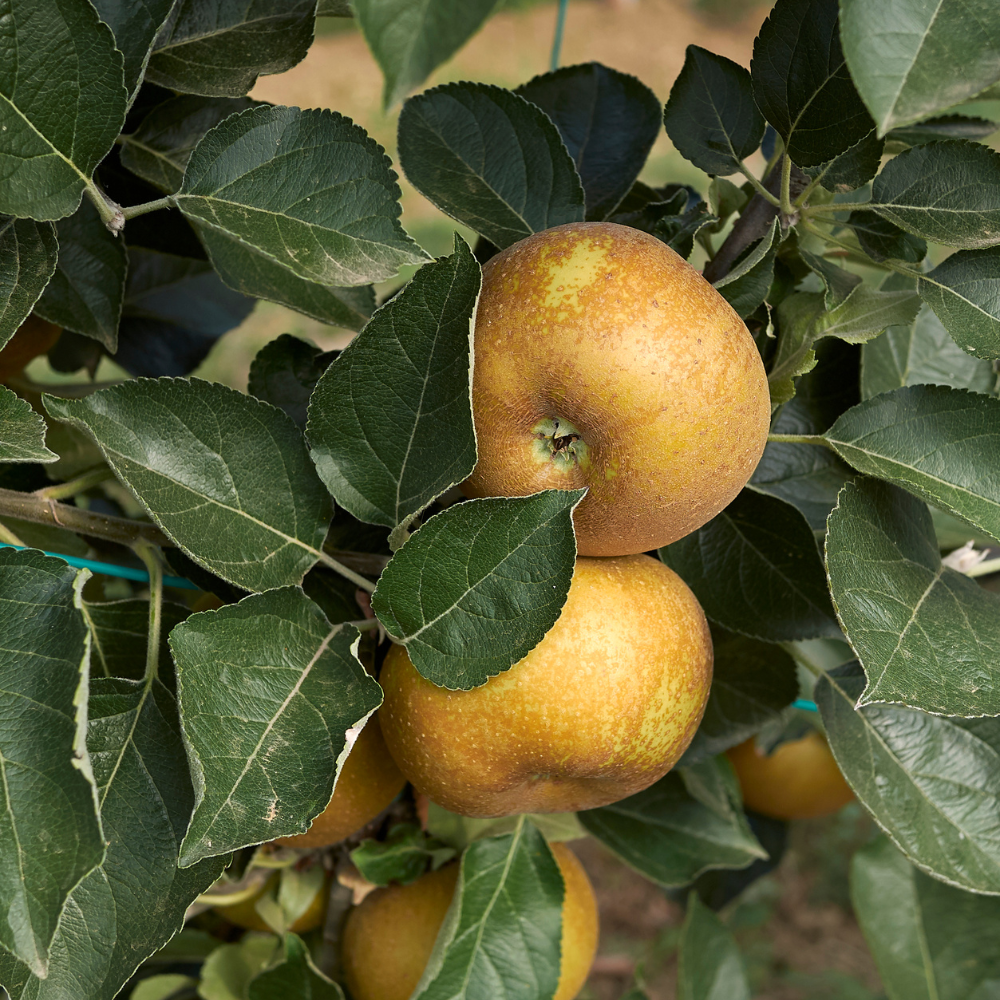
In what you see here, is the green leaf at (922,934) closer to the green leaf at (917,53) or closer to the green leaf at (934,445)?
the green leaf at (934,445)

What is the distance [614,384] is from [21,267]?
0.34 m

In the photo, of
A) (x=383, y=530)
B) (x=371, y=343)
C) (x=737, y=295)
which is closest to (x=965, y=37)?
(x=737, y=295)

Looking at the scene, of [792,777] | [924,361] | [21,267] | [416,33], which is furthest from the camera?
[792,777]

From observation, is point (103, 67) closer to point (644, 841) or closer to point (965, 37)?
point (965, 37)

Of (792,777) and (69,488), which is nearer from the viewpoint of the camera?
(69,488)

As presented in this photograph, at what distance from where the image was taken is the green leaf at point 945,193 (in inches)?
19.2

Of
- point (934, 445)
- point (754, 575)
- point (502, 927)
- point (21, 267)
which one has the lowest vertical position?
point (502, 927)

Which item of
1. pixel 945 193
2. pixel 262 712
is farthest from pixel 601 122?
pixel 262 712

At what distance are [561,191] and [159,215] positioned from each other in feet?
1.10

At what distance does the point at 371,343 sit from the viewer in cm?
49

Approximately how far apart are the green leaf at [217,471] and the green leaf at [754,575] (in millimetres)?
248

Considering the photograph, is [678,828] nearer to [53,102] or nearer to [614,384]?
[614,384]

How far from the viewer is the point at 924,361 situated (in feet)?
2.44

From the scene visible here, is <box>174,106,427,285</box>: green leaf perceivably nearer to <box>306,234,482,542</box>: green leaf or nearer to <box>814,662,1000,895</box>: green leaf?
<box>306,234,482,542</box>: green leaf
